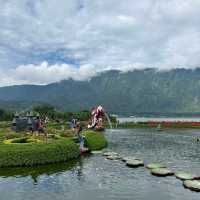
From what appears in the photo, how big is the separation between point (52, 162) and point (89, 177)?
7770mm

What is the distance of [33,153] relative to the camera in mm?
37562

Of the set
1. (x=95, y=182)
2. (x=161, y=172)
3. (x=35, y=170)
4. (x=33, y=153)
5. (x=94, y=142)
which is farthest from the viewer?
(x=94, y=142)

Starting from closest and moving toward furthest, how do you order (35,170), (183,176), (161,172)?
(183,176) → (161,172) → (35,170)

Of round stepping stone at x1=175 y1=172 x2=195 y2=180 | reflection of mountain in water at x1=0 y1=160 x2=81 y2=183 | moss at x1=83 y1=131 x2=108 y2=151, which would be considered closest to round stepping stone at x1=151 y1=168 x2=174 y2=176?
round stepping stone at x1=175 y1=172 x2=195 y2=180

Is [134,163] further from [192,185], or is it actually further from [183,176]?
[192,185]

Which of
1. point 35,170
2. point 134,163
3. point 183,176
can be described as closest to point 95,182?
point 183,176

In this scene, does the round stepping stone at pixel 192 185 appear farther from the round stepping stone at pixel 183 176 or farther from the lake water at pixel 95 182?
the round stepping stone at pixel 183 176

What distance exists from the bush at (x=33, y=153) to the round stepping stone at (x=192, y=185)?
14.7 m

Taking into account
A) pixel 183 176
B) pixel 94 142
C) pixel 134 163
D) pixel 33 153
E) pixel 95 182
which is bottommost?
pixel 95 182

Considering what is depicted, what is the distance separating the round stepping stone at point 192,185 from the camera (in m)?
27.6

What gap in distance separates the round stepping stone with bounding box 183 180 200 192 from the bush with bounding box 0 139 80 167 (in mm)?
14714

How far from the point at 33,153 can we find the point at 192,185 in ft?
52.7

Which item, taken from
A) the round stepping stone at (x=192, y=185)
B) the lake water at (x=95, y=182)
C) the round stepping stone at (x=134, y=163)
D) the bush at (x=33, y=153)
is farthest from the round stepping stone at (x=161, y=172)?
the bush at (x=33, y=153)

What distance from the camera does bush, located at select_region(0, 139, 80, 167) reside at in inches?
1439
